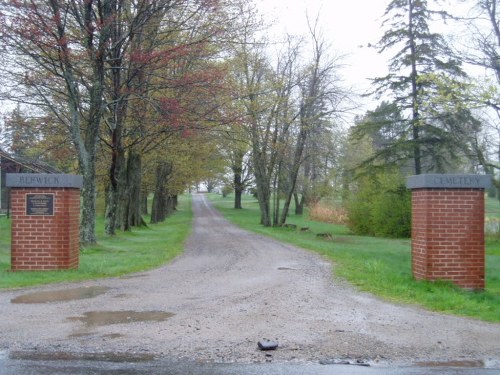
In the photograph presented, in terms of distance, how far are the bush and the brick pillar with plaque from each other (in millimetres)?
23025

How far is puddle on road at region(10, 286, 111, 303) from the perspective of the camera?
8.66m

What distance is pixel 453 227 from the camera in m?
10.5

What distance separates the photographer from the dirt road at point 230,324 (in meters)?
6.15

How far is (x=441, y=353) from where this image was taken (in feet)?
20.2

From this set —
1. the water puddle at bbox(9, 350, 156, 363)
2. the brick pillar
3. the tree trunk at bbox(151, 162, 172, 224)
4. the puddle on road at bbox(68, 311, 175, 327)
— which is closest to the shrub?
the tree trunk at bbox(151, 162, 172, 224)

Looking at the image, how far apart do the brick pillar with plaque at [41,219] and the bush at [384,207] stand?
75.5 ft

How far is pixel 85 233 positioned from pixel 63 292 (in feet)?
30.8

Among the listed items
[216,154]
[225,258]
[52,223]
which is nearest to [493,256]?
[225,258]

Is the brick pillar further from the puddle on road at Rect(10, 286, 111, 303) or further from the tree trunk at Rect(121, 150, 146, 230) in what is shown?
the tree trunk at Rect(121, 150, 146, 230)

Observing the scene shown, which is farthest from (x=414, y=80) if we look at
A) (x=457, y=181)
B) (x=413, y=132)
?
(x=457, y=181)

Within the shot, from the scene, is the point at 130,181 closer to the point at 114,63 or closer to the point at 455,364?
the point at 114,63

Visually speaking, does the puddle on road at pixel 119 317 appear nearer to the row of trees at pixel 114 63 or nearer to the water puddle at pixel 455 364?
the water puddle at pixel 455 364

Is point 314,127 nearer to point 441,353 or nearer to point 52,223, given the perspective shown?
point 52,223

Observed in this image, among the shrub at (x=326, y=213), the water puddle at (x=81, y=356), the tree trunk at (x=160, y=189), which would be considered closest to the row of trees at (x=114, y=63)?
the water puddle at (x=81, y=356)
